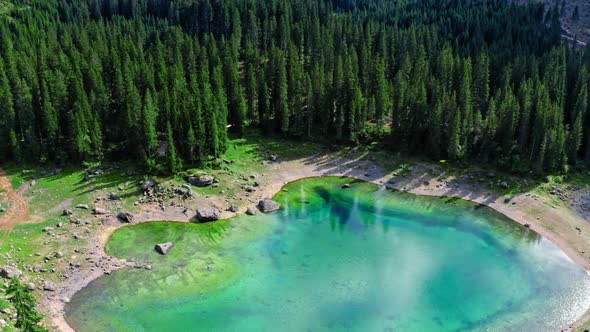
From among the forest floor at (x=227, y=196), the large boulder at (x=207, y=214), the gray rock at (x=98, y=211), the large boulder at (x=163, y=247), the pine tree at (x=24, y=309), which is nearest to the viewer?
the pine tree at (x=24, y=309)

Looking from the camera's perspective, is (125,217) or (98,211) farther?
(125,217)

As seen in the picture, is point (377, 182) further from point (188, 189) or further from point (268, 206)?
point (188, 189)

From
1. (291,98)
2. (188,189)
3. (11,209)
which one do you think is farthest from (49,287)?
(291,98)

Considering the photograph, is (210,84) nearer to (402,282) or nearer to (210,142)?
(210,142)

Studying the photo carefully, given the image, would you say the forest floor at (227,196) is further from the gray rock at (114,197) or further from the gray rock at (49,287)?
the gray rock at (114,197)

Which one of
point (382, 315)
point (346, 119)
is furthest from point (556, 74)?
point (382, 315)

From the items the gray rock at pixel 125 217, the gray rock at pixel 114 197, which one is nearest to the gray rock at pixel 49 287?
the gray rock at pixel 125 217
